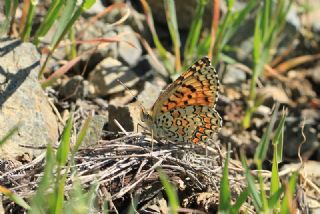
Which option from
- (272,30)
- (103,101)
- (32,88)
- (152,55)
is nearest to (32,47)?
(32,88)

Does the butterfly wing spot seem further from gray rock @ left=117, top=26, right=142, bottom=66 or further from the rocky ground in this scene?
gray rock @ left=117, top=26, right=142, bottom=66

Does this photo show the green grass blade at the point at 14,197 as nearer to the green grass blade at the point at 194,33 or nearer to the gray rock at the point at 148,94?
the gray rock at the point at 148,94

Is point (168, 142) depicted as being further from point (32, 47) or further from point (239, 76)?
point (239, 76)

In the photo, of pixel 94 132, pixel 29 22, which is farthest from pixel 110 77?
pixel 94 132

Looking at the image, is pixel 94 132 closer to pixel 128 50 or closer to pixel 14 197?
pixel 14 197

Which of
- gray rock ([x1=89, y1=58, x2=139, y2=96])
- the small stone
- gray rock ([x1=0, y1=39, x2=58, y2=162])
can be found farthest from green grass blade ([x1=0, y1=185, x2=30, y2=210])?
gray rock ([x1=89, y1=58, x2=139, y2=96])

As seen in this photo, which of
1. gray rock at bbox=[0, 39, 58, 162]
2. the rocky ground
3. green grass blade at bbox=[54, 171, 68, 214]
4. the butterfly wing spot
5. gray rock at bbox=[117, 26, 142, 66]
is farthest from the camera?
gray rock at bbox=[117, 26, 142, 66]
